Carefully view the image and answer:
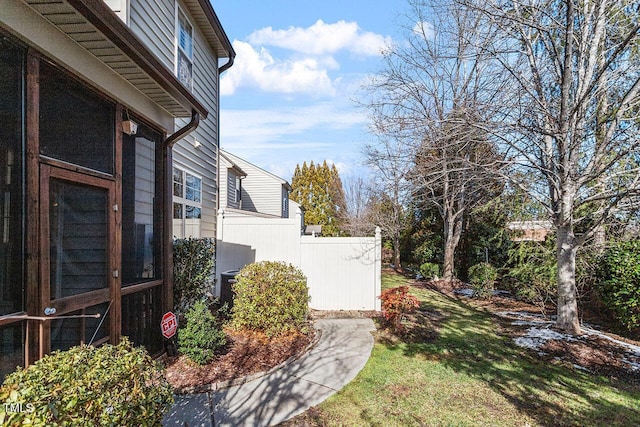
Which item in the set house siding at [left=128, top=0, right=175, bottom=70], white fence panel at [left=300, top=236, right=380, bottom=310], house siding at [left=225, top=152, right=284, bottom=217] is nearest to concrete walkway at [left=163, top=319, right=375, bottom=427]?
white fence panel at [left=300, top=236, right=380, bottom=310]

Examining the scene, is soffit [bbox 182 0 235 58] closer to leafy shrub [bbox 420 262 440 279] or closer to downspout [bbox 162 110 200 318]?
downspout [bbox 162 110 200 318]

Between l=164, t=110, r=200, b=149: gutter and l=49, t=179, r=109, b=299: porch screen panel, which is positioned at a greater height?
l=164, t=110, r=200, b=149: gutter

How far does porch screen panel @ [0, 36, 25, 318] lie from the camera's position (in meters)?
2.38

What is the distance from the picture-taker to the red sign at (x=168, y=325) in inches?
177

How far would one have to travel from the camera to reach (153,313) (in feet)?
14.9

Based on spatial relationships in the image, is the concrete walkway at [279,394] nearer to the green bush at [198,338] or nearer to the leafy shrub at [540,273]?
the green bush at [198,338]

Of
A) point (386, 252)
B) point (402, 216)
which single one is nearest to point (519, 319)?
point (402, 216)

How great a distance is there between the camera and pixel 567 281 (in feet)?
21.4

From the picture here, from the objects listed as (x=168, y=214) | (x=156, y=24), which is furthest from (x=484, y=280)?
(x=156, y=24)

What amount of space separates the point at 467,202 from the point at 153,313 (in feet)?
35.2

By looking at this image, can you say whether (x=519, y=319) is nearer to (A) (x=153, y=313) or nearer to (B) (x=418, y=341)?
(B) (x=418, y=341)

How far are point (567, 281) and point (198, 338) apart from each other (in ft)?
20.7

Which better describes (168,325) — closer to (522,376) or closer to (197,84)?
(522,376)

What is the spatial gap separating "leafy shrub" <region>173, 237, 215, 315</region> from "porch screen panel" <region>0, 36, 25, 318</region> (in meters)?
3.31
